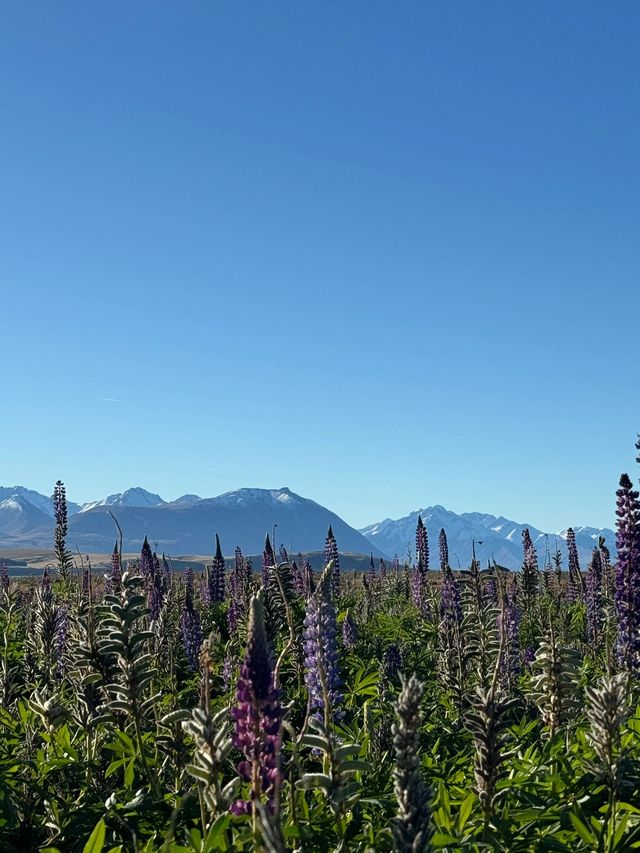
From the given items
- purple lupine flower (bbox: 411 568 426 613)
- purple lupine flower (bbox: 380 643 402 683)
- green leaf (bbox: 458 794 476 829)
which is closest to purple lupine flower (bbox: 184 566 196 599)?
purple lupine flower (bbox: 380 643 402 683)

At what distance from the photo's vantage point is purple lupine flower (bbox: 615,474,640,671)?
32.5ft

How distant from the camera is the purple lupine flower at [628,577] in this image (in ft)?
32.5

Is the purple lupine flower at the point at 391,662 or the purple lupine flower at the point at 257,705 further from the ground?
the purple lupine flower at the point at 257,705

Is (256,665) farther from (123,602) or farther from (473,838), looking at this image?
(123,602)

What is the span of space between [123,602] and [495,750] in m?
2.31

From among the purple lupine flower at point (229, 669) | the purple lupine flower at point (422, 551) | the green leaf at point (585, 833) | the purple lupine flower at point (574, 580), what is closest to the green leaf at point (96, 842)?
the green leaf at point (585, 833)

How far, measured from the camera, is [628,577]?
33.7 ft

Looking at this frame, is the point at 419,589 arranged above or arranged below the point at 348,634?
above

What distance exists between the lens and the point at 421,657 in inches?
569

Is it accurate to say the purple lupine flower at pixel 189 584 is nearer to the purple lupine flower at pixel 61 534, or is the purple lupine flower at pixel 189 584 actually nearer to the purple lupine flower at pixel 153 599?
the purple lupine flower at pixel 153 599

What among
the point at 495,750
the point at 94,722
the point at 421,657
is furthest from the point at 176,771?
the point at 421,657

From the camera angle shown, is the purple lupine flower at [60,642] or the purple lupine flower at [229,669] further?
the purple lupine flower at [60,642]

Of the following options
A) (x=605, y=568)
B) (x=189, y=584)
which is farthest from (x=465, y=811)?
(x=605, y=568)

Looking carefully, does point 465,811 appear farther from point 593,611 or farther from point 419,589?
point 419,589
